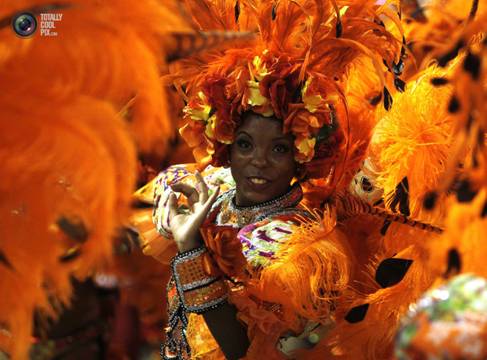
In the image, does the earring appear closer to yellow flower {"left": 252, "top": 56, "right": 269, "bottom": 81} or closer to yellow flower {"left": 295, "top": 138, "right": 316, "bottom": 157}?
yellow flower {"left": 295, "top": 138, "right": 316, "bottom": 157}

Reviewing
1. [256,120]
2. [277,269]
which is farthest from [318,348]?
[256,120]

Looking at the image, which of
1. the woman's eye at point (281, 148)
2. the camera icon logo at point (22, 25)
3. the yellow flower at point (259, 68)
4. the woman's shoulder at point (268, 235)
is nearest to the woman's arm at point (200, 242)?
the woman's shoulder at point (268, 235)

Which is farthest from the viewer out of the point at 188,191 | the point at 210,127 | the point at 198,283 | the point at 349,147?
the point at 349,147

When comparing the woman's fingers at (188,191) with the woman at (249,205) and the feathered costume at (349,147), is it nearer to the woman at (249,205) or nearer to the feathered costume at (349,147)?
the woman at (249,205)

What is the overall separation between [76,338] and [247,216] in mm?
1213

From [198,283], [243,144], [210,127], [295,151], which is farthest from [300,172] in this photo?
[198,283]

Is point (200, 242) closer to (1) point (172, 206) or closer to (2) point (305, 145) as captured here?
(1) point (172, 206)

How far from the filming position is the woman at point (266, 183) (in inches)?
120

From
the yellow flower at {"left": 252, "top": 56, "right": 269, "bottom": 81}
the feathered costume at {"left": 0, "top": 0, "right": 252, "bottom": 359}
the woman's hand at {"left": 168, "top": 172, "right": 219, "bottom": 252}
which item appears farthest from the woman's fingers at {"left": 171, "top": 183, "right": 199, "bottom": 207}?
the feathered costume at {"left": 0, "top": 0, "right": 252, "bottom": 359}

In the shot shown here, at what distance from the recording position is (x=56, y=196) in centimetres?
210

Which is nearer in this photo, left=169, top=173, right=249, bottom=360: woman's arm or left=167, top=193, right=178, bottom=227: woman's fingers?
left=169, top=173, right=249, bottom=360: woman's arm

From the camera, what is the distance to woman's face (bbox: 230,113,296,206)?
3.25 m

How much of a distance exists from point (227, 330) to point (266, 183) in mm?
543

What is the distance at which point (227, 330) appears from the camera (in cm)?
305
